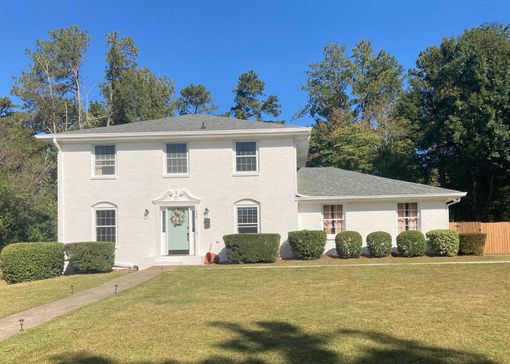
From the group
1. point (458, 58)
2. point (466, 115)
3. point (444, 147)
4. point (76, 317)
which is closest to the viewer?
point (76, 317)

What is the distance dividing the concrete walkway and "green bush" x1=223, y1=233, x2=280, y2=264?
454 cm

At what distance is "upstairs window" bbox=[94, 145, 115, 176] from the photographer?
794 inches

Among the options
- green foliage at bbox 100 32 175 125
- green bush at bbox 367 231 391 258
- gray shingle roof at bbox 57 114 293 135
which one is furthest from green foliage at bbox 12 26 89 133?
green bush at bbox 367 231 391 258

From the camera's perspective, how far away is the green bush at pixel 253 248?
18500 mm

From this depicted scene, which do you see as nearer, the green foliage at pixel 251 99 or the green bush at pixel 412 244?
the green bush at pixel 412 244

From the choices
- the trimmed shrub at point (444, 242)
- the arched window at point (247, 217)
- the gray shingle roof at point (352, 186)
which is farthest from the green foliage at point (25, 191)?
the trimmed shrub at point (444, 242)

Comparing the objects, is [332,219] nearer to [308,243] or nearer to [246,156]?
[308,243]

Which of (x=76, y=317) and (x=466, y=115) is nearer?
(x=76, y=317)

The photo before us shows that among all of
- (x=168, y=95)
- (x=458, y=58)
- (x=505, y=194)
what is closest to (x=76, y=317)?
(x=458, y=58)

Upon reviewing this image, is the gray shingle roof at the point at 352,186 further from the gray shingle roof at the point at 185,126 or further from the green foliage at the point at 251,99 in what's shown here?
the green foliage at the point at 251,99

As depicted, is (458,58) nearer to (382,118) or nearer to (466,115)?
(466,115)

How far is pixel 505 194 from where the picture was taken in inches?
1204

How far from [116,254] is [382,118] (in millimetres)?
29495

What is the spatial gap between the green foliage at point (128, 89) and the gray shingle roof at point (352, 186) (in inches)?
825
